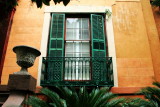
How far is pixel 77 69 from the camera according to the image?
22.2 feet

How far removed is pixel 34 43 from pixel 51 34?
73cm

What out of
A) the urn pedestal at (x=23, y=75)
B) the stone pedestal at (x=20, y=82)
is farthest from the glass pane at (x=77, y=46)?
the stone pedestal at (x=20, y=82)

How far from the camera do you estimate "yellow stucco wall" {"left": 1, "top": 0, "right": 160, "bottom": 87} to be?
A: 21.7 feet

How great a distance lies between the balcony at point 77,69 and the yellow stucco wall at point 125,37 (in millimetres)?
454

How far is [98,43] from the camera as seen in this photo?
6.95 m

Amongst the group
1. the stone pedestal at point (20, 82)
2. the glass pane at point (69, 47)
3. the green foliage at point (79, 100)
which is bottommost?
the green foliage at point (79, 100)

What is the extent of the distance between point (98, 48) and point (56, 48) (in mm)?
1564

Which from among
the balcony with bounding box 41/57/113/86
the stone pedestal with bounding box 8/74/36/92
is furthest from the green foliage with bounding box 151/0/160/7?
the stone pedestal with bounding box 8/74/36/92

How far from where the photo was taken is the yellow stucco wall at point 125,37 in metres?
6.62

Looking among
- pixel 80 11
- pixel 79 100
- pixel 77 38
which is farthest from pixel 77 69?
pixel 80 11

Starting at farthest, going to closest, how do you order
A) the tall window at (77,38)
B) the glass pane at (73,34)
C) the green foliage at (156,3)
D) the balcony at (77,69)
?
1. the green foliage at (156,3)
2. the glass pane at (73,34)
3. the tall window at (77,38)
4. the balcony at (77,69)

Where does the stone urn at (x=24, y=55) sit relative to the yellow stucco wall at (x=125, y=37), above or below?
below

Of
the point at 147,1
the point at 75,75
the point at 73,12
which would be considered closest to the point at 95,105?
the point at 75,75

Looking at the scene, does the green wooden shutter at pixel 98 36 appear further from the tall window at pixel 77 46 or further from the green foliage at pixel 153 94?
the green foliage at pixel 153 94
